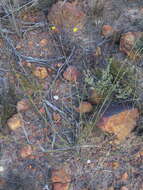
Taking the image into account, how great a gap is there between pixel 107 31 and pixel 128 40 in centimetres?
22

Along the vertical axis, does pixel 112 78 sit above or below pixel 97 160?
above

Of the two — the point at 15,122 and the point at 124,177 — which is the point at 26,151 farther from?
the point at 124,177

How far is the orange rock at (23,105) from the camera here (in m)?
1.71

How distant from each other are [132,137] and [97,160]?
26cm

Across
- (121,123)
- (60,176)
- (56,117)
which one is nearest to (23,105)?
(56,117)

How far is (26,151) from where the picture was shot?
5.26ft

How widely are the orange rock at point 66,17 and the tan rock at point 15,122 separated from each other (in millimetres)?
803

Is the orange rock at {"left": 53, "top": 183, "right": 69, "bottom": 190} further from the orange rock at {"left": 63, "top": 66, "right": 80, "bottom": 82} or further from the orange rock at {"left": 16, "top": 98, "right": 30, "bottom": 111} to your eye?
the orange rock at {"left": 63, "top": 66, "right": 80, "bottom": 82}

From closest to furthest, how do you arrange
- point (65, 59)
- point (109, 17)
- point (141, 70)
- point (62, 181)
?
point (62, 181)
point (141, 70)
point (65, 59)
point (109, 17)

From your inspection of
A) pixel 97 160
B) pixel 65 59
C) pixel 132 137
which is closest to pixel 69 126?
pixel 97 160

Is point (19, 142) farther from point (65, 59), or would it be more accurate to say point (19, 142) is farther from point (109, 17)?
point (109, 17)

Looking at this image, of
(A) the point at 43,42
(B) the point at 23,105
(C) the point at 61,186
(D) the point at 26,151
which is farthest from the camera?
(A) the point at 43,42

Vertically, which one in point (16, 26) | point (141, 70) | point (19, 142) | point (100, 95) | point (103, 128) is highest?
point (16, 26)

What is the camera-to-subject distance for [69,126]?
5.40 feet
